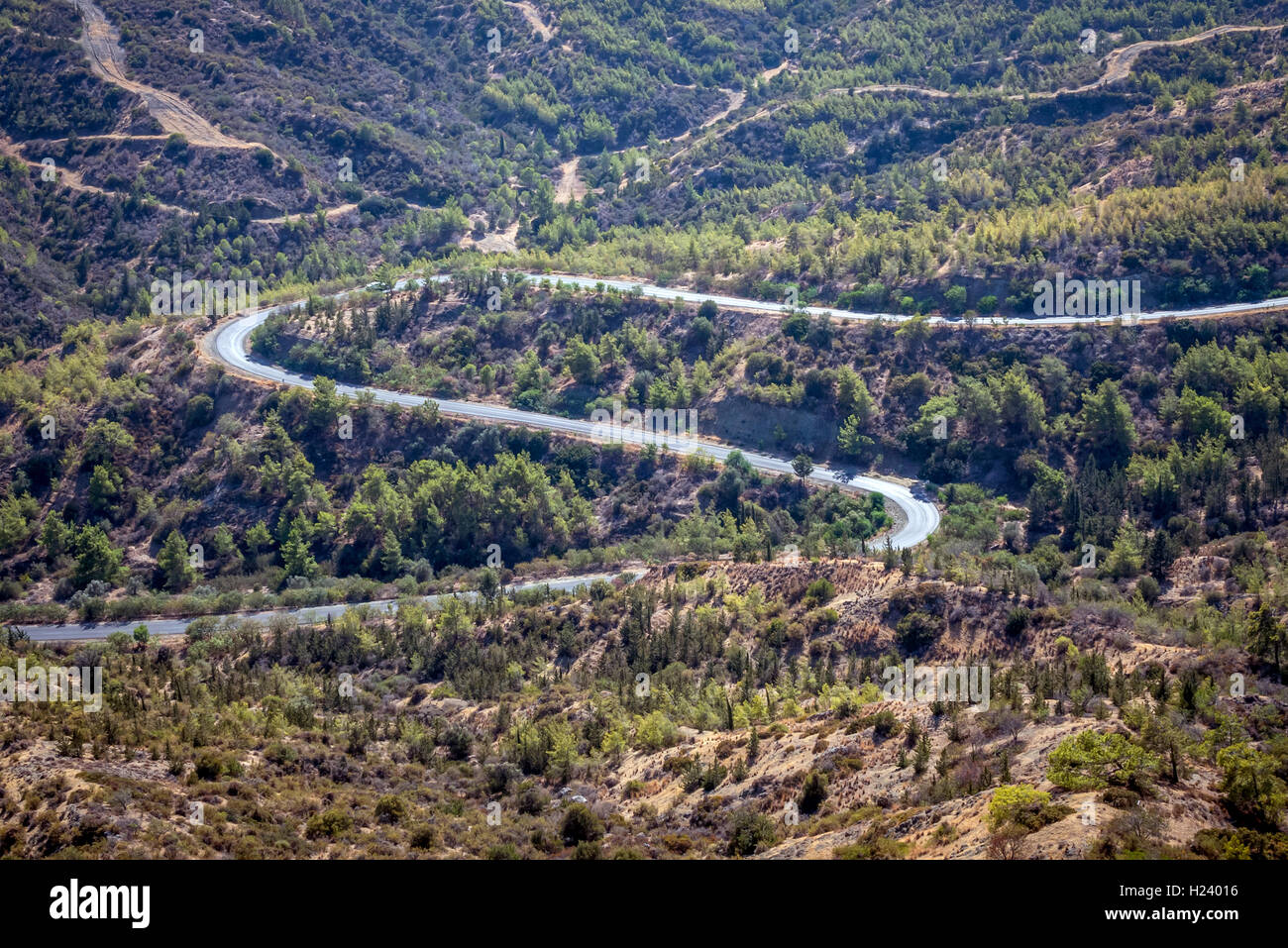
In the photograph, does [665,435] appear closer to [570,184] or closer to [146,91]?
[570,184]

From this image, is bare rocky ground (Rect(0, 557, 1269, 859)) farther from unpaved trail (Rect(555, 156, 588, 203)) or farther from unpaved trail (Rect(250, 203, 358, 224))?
unpaved trail (Rect(555, 156, 588, 203))

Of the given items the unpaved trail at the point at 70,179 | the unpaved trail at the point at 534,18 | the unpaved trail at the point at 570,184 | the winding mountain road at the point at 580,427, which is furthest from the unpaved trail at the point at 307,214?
the unpaved trail at the point at 534,18

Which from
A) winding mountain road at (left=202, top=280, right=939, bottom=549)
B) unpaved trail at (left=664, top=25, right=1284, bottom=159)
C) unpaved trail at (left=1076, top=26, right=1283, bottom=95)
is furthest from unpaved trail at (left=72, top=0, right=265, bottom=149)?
unpaved trail at (left=1076, top=26, right=1283, bottom=95)

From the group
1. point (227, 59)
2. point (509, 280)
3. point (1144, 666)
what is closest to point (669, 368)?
point (509, 280)

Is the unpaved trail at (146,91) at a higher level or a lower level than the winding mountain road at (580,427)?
higher

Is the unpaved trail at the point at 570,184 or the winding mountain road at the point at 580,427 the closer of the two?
the winding mountain road at the point at 580,427

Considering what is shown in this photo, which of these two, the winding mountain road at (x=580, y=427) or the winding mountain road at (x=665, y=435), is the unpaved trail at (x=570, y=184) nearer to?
the winding mountain road at (x=665, y=435)

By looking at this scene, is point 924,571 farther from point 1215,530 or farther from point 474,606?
point 474,606

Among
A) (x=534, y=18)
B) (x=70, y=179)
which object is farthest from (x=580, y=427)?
(x=534, y=18)
